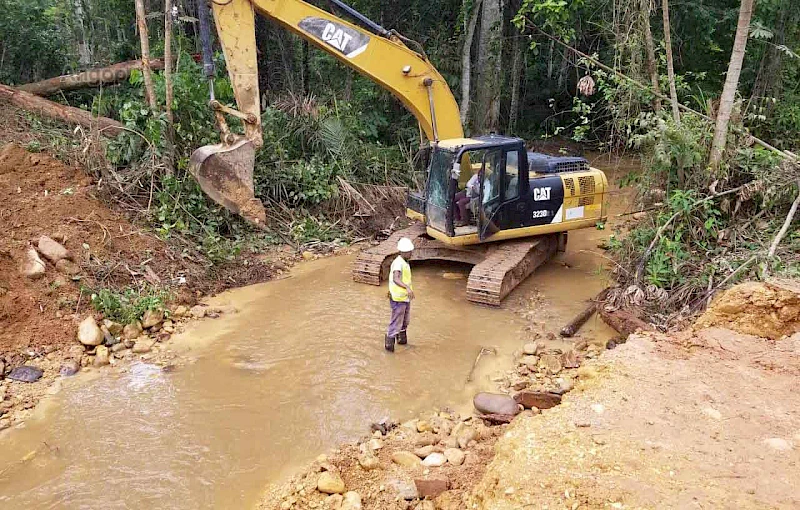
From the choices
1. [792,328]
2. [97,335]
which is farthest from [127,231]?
[792,328]

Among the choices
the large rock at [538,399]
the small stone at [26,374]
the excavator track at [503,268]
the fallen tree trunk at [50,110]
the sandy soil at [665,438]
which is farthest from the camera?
the fallen tree trunk at [50,110]

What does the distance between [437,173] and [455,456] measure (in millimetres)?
4287

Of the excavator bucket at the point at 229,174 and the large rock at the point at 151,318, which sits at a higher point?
the excavator bucket at the point at 229,174

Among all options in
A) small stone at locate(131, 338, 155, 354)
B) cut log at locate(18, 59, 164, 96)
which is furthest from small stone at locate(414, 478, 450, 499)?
cut log at locate(18, 59, 164, 96)

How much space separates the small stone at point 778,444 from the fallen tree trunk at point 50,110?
9541 mm

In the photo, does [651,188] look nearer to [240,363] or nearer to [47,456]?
[240,363]

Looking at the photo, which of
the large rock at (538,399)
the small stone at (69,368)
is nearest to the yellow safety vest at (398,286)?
the large rock at (538,399)

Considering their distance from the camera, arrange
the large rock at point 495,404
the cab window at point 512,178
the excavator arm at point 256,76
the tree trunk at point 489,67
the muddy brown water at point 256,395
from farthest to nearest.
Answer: the tree trunk at point 489,67 < the cab window at point 512,178 < the excavator arm at point 256,76 < the large rock at point 495,404 < the muddy brown water at point 256,395

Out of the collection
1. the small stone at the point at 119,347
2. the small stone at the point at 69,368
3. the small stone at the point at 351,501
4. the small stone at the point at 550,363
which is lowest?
the small stone at the point at 69,368

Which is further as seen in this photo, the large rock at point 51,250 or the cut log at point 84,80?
the cut log at point 84,80

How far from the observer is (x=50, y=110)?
1014 centimetres

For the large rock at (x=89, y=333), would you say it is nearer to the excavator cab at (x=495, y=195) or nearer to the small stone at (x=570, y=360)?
the excavator cab at (x=495, y=195)

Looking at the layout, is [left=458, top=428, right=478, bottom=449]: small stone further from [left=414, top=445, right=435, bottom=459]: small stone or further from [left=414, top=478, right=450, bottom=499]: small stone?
[left=414, top=478, right=450, bottom=499]: small stone

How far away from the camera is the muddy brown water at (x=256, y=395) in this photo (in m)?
4.57
